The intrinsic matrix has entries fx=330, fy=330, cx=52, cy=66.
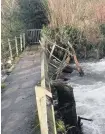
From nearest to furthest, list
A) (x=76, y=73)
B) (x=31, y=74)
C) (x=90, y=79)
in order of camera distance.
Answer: (x=31, y=74)
(x=90, y=79)
(x=76, y=73)

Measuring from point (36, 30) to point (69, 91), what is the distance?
1329 centimetres

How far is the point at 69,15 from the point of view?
20141mm

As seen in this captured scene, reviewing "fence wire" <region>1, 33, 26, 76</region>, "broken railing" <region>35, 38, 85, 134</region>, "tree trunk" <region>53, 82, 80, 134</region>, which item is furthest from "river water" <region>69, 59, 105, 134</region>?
"fence wire" <region>1, 33, 26, 76</region>

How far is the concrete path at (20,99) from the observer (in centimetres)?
860

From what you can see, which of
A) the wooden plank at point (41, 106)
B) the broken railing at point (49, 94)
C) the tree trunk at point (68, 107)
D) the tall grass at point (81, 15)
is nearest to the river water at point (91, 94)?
the tree trunk at point (68, 107)

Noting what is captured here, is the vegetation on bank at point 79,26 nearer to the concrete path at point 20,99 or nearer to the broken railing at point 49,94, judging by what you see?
the broken railing at point 49,94

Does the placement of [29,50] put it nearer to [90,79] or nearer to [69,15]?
[69,15]

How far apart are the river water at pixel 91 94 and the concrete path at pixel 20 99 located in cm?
200

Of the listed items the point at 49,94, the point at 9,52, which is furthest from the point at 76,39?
the point at 49,94

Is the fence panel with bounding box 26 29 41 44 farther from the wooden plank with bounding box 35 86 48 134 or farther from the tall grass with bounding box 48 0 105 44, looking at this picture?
the wooden plank with bounding box 35 86 48 134

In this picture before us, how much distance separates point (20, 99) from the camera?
1075cm

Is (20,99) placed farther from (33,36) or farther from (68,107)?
(33,36)

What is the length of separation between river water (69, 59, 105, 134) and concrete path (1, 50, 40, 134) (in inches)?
78.7

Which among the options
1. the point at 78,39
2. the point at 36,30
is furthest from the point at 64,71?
the point at 36,30
